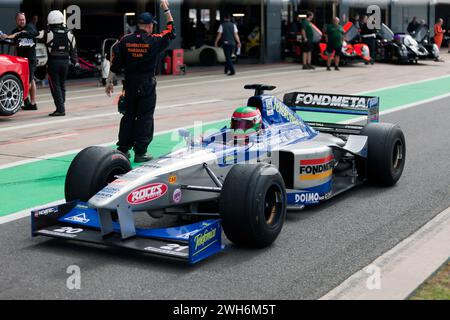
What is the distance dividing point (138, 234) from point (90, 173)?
87cm

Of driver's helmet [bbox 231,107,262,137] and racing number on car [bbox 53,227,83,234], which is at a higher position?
driver's helmet [bbox 231,107,262,137]

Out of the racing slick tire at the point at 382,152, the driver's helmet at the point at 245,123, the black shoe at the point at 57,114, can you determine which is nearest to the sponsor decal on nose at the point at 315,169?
the driver's helmet at the point at 245,123

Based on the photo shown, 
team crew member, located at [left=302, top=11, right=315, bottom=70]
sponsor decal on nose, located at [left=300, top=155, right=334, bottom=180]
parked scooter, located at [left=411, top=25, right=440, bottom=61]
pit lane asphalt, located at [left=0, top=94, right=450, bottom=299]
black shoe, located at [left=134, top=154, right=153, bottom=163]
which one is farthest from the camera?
parked scooter, located at [left=411, top=25, right=440, bottom=61]

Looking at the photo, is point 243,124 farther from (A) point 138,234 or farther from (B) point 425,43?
(B) point 425,43

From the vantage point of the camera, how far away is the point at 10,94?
1388 cm

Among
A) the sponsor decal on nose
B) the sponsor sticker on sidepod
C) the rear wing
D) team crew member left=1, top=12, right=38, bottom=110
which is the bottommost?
the sponsor decal on nose

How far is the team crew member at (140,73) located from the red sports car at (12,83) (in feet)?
14.8

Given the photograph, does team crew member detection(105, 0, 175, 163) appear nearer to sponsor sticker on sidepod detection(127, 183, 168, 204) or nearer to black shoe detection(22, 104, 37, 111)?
sponsor sticker on sidepod detection(127, 183, 168, 204)

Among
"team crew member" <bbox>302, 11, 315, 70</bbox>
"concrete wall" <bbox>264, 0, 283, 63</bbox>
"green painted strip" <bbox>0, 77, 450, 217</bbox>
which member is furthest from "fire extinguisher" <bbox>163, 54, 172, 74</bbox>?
"green painted strip" <bbox>0, 77, 450, 217</bbox>

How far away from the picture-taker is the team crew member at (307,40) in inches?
992

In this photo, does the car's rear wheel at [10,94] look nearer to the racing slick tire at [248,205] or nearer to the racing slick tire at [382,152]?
the racing slick tire at [382,152]

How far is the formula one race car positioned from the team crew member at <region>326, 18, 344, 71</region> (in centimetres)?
1683

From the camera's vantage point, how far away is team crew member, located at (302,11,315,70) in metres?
25.2

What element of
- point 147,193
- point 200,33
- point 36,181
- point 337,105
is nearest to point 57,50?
point 36,181
